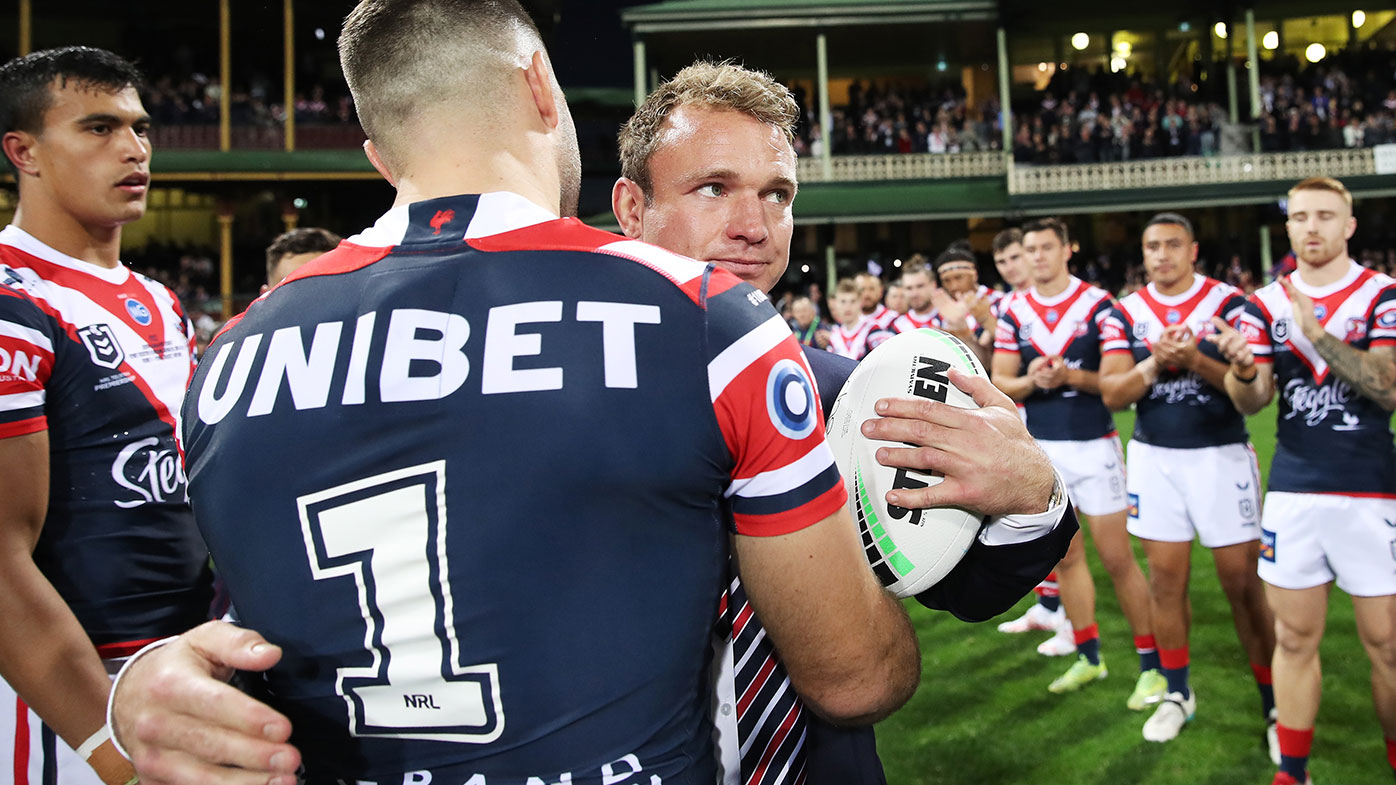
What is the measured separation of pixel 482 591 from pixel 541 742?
212mm

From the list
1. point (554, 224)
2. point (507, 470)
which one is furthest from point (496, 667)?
point (554, 224)

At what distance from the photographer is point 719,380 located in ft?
3.88

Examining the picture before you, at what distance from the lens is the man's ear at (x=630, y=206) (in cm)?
238

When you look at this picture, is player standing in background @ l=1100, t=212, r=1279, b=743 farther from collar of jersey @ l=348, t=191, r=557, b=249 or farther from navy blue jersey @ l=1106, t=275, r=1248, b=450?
collar of jersey @ l=348, t=191, r=557, b=249

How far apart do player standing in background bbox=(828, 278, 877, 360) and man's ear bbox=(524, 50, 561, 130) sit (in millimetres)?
8839

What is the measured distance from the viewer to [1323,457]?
4098 mm

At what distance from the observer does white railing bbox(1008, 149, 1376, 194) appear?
920 inches

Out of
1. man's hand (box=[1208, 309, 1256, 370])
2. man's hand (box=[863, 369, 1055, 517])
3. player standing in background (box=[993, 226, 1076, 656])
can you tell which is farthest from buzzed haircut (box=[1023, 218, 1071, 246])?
man's hand (box=[863, 369, 1055, 517])

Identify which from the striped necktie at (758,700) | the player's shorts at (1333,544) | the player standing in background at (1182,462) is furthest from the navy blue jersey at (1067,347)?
the striped necktie at (758,700)

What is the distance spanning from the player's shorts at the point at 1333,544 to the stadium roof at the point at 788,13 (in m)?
22.7

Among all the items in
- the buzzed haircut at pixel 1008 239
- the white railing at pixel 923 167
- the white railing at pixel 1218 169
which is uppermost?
the white railing at pixel 923 167

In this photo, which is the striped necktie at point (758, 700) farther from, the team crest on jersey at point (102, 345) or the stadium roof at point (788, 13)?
the stadium roof at point (788, 13)

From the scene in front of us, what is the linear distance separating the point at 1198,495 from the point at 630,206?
383cm

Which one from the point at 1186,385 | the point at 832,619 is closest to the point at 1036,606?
the point at 1186,385
